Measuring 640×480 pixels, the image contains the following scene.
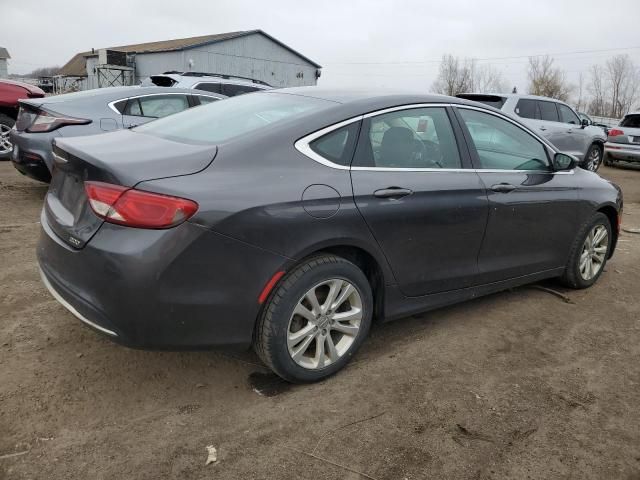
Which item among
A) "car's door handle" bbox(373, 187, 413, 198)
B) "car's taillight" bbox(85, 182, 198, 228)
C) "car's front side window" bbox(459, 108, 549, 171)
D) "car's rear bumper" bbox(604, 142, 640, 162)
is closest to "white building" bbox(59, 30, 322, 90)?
"car's rear bumper" bbox(604, 142, 640, 162)

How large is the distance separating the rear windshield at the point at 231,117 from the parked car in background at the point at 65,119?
9.97 ft

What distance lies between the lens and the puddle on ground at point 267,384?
2.87 m

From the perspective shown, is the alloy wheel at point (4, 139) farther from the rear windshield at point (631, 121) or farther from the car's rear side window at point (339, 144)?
the rear windshield at point (631, 121)

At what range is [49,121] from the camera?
5.98 meters

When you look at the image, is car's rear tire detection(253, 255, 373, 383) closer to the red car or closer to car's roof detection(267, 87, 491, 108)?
car's roof detection(267, 87, 491, 108)

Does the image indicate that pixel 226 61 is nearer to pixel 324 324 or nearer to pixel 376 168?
pixel 376 168

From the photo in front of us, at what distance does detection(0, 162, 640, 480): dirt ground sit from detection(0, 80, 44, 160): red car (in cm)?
600

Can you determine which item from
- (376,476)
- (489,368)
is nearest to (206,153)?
(376,476)

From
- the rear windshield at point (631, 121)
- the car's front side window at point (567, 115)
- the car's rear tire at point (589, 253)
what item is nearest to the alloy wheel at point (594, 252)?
the car's rear tire at point (589, 253)

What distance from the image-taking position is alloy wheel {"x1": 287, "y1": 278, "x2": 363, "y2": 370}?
9.12 ft

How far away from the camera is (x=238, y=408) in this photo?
2.71 metres

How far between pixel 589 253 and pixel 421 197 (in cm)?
227

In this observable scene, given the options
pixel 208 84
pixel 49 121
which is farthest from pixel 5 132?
pixel 49 121

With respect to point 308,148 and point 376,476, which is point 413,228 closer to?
point 308,148
